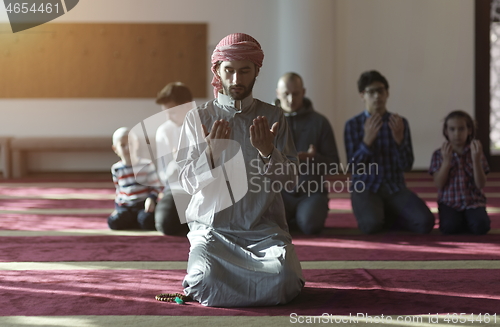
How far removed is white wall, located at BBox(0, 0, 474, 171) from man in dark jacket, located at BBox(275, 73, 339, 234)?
3281 millimetres

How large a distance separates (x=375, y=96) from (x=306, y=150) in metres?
0.57

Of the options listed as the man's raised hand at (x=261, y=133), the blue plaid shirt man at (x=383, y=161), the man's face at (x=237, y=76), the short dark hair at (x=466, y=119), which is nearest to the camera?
the man's raised hand at (x=261, y=133)

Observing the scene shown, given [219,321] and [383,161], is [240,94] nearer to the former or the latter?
[219,321]

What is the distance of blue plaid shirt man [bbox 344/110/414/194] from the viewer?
3.97 m

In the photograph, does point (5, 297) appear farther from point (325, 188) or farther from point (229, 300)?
point (325, 188)

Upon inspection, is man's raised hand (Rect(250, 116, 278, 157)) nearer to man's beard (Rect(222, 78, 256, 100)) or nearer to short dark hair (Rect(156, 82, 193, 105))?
man's beard (Rect(222, 78, 256, 100))

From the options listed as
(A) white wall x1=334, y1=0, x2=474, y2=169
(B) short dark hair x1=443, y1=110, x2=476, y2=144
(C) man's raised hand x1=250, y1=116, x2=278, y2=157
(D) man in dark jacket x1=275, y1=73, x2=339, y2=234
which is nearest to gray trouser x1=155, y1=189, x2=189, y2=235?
(D) man in dark jacket x1=275, y1=73, x2=339, y2=234

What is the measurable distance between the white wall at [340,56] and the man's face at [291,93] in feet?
11.1

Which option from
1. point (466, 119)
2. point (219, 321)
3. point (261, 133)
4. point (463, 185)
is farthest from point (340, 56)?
point (219, 321)

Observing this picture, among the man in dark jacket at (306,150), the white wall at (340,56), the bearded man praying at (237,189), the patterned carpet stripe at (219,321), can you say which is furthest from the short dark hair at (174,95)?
the white wall at (340,56)

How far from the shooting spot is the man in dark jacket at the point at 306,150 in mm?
3861

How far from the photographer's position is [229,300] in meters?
2.33

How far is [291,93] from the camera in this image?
12.6 ft

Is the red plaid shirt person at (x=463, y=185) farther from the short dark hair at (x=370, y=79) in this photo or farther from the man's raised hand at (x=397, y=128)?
the short dark hair at (x=370, y=79)
